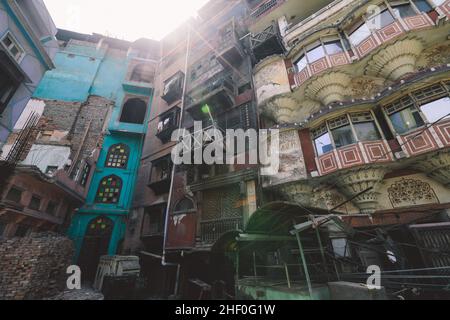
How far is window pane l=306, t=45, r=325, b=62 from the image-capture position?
11.5 m

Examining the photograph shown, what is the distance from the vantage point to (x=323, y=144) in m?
9.95

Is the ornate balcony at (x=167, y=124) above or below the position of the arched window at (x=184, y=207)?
above

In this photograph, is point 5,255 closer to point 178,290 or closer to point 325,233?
point 178,290

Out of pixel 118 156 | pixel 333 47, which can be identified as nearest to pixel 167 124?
pixel 118 156

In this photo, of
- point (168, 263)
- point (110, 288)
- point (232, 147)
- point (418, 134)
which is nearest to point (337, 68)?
point (418, 134)

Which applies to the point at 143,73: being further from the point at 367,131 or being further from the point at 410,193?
the point at 410,193

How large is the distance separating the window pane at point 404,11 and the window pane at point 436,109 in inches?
197

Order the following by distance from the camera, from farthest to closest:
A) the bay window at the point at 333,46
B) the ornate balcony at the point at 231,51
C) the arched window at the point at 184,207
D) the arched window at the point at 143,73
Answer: the arched window at the point at 143,73 < the ornate balcony at the point at 231,51 < the arched window at the point at 184,207 < the bay window at the point at 333,46

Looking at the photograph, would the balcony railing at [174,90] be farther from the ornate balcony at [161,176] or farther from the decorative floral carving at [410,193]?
the decorative floral carving at [410,193]

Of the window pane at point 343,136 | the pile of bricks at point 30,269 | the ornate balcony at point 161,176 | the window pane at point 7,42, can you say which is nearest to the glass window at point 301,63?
the window pane at point 343,136

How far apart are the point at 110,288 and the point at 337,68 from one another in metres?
17.0

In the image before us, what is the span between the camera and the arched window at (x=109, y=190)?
18.3 meters
